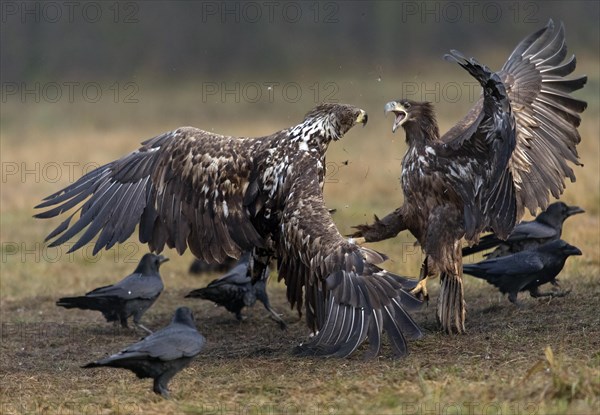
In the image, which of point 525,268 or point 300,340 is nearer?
point 300,340

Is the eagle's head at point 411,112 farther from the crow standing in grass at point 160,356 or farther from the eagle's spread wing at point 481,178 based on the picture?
the crow standing in grass at point 160,356

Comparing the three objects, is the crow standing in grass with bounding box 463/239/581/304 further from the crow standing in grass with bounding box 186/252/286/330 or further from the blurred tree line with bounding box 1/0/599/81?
the blurred tree line with bounding box 1/0/599/81

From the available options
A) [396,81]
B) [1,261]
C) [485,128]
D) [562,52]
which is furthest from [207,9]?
[485,128]

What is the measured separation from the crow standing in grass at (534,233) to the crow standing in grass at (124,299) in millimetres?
2727

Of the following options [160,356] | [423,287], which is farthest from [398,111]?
[160,356]

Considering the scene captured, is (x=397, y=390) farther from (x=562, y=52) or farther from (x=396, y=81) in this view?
(x=396, y=81)

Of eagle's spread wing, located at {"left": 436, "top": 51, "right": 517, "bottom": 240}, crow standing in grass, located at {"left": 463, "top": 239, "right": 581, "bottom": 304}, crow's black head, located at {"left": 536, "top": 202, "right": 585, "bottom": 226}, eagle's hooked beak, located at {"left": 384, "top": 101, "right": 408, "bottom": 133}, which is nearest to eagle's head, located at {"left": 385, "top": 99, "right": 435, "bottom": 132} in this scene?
eagle's hooked beak, located at {"left": 384, "top": 101, "right": 408, "bottom": 133}

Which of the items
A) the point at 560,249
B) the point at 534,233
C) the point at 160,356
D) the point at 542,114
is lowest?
the point at 160,356

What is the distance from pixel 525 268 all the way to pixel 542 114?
122 centimetres

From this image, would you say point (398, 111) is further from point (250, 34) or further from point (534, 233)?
point (250, 34)

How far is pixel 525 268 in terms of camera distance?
823 centimetres

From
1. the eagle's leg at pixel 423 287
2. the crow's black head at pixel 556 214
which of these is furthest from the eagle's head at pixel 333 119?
the crow's black head at pixel 556 214

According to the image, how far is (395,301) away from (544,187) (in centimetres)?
202

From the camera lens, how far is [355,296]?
657cm
